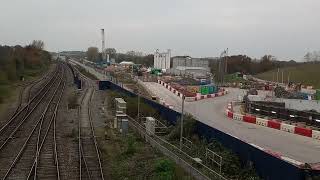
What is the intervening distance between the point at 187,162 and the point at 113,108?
24.1 m

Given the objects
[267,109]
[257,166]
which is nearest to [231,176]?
[257,166]

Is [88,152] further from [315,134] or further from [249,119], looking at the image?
[249,119]

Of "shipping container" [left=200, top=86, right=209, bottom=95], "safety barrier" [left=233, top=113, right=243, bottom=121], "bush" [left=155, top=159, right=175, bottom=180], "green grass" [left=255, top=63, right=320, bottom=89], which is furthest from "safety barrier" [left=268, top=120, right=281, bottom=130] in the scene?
"green grass" [left=255, top=63, right=320, bottom=89]

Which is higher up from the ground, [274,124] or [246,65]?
[246,65]

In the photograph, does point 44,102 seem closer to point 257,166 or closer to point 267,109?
point 267,109

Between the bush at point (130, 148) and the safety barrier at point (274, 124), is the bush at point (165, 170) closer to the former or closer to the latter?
the bush at point (130, 148)

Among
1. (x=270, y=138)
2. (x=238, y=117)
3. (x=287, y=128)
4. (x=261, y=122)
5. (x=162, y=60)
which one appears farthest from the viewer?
(x=162, y=60)

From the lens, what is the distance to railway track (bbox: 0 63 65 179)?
18984 mm

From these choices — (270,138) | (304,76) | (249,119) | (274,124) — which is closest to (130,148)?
(270,138)

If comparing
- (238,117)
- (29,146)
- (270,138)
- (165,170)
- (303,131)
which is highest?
(165,170)

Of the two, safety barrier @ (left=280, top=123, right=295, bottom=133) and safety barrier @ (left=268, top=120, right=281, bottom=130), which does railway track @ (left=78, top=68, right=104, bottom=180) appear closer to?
safety barrier @ (left=268, top=120, right=281, bottom=130)

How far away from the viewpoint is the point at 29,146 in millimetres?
24406

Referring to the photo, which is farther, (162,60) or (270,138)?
(162,60)

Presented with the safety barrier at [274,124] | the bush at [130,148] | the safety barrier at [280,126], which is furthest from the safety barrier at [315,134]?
the bush at [130,148]
